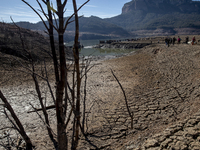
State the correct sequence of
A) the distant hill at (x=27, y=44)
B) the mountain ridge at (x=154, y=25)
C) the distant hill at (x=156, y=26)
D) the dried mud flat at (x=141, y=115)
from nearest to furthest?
the distant hill at (x=27, y=44), the dried mud flat at (x=141, y=115), the distant hill at (x=156, y=26), the mountain ridge at (x=154, y=25)

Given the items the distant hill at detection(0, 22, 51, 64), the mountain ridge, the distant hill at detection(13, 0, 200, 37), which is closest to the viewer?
the distant hill at detection(0, 22, 51, 64)

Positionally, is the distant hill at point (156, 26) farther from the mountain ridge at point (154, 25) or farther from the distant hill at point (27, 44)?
the distant hill at point (27, 44)

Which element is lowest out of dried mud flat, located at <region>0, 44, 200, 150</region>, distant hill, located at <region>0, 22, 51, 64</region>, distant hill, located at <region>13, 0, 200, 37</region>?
dried mud flat, located at <region>0, 44, 200, 150</region>

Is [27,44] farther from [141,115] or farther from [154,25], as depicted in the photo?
[154,25]

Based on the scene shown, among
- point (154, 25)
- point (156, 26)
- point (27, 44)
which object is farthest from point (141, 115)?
point (154, 25)

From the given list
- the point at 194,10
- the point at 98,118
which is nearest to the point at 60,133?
the point at 98,118

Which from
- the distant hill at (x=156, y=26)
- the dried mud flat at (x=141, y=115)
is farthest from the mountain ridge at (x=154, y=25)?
the dried mud flat at (x=141, y=115)

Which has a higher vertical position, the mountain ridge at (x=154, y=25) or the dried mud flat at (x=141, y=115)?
the mountain ridge at (x=154, y=25)

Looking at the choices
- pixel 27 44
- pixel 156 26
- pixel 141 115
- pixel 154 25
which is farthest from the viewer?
pixel 154 25

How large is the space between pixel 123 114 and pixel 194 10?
235 m

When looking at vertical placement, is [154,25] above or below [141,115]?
above

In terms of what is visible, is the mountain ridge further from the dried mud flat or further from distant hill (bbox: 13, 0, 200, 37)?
the dried mud flat

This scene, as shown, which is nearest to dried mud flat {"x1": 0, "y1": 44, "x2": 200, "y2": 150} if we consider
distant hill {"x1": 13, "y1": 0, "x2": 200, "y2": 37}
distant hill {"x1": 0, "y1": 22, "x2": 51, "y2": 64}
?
distant hill {"x1": 0, "y1": 22, "x2": 51, "y2": 64}

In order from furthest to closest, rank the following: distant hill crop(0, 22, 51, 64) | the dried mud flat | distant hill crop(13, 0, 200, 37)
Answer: distant hill crop(13, 0, 200, 37) → the dried mud flat → distant hill crop(0, 22, 51, 64)
